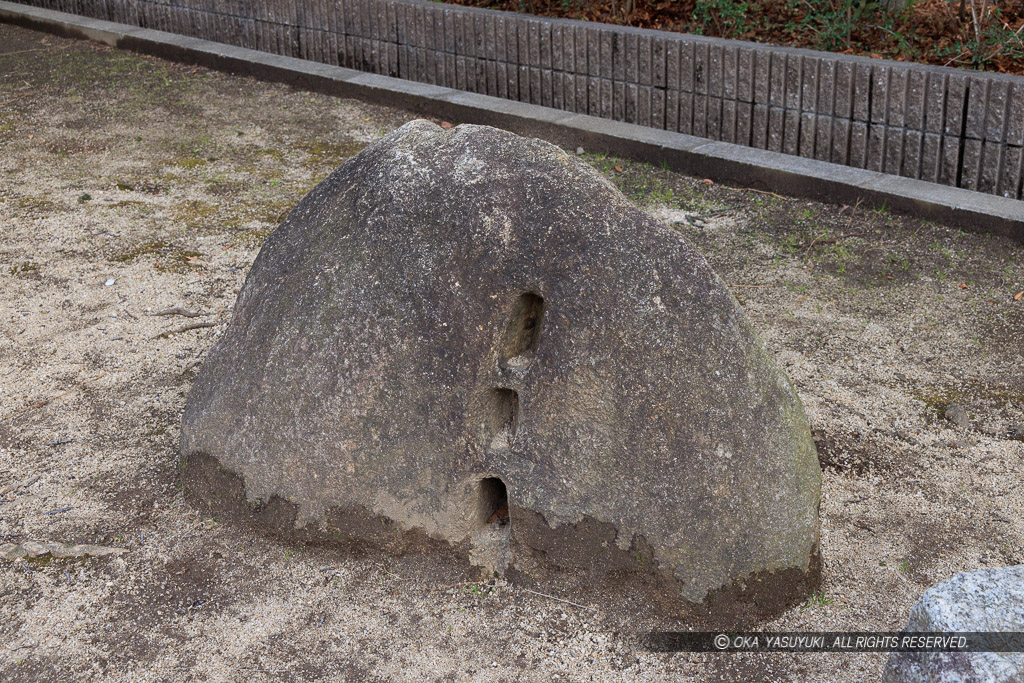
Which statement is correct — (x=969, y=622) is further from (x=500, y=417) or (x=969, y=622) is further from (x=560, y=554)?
(x=500, y=417)

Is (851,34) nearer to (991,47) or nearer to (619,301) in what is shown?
(991,47)

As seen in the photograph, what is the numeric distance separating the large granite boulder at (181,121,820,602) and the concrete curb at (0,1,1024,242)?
2.94m

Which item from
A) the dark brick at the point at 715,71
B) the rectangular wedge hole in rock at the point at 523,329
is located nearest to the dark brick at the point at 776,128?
the dark brick at the point at 715,71

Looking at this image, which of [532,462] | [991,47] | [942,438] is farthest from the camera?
[991,47]

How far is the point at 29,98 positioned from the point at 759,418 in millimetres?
7214

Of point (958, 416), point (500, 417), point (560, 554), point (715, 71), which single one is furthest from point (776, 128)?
point (560, 554)

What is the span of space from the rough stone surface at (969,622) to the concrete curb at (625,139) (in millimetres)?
3470

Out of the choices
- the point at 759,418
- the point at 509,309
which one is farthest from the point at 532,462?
the point at 759,418

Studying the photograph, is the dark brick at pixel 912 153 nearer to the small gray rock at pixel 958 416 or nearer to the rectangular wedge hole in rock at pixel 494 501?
the small gray rock at pixel 958 416

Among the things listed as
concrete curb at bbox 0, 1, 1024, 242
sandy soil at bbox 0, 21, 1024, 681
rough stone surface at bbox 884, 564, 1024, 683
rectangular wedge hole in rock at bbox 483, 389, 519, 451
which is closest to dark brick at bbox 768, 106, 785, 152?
concrete curb at bbox 0, 1, 1024, 242

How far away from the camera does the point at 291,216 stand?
3.43m

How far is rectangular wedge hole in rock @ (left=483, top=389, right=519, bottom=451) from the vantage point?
308 centimetres

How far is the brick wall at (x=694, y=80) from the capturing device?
5602 millimetres

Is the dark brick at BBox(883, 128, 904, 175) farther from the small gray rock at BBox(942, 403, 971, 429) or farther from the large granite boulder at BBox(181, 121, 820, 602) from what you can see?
the large granite boulder at BBox(181, 121, 820, 602)
